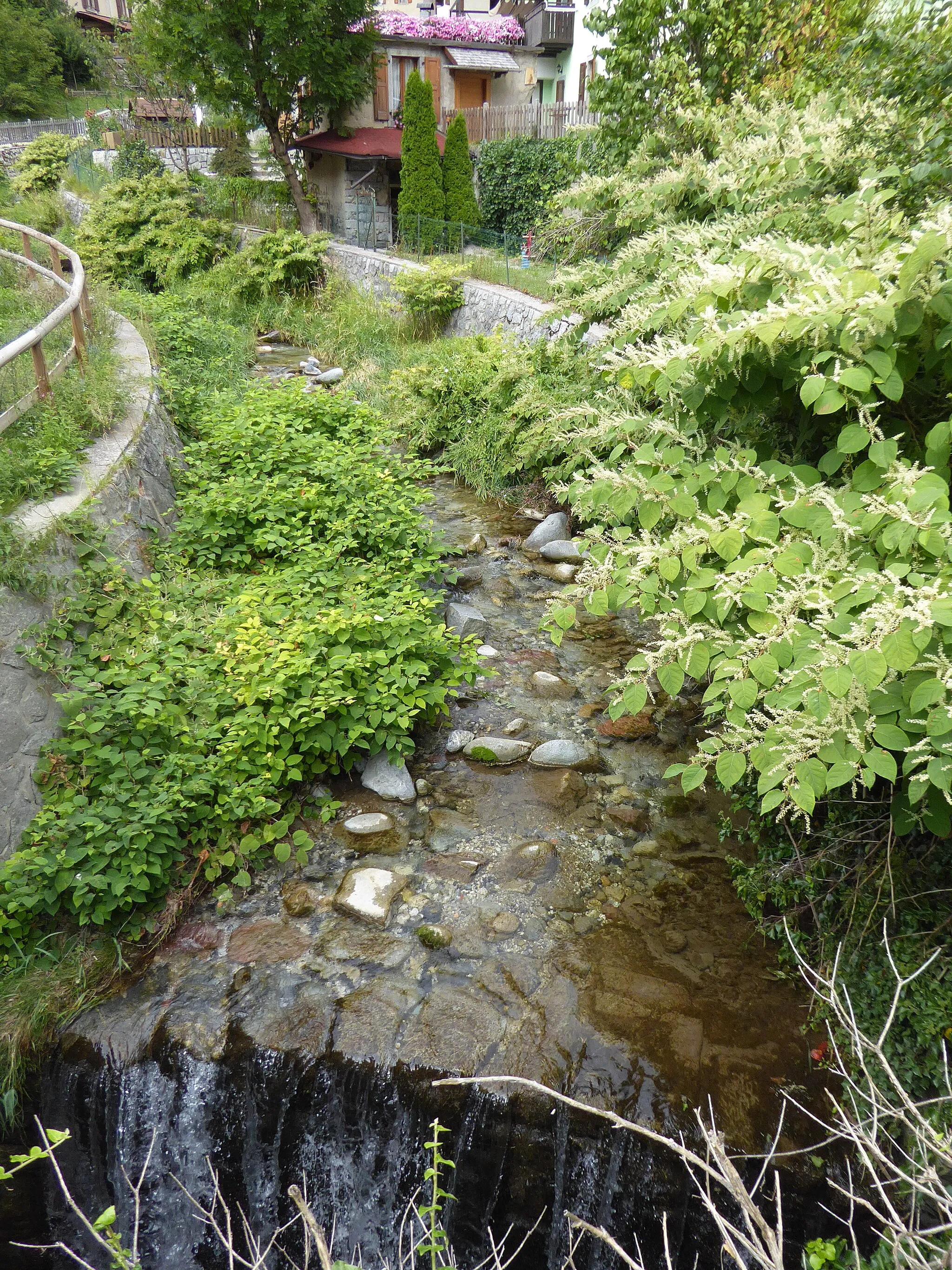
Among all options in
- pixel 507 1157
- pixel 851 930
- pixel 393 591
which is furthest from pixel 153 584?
pixel 851 930

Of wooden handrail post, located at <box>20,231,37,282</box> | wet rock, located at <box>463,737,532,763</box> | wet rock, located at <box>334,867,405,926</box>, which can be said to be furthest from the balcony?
wet rock, located at <box>334,867,405,926</box>

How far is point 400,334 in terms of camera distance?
13.7m

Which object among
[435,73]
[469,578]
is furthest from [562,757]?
[435,73]

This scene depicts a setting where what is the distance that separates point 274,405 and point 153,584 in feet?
10.6

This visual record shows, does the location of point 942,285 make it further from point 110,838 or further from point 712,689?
point 110,838

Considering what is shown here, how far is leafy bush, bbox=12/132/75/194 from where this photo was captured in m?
23.8

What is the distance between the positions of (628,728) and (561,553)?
2.55m

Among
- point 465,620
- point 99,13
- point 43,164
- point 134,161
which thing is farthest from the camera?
point 99,13

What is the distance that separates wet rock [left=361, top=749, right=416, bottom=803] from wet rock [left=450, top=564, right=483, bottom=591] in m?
2.30

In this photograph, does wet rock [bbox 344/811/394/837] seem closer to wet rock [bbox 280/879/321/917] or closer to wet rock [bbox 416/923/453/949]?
wet rock [bbox 280/879/321/917]

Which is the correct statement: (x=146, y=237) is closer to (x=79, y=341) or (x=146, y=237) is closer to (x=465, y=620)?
(x=79, y=341)

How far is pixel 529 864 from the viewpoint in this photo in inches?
176

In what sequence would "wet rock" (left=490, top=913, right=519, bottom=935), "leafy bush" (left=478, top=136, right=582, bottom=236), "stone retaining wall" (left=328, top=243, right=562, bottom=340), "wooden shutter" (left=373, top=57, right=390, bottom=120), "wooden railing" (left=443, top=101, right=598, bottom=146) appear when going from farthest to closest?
1. "wooden shutter" (left=373, top=57, right=390, bottom=120)
2. "wooden railing" (left=443, top=101, right=598, bottom=146)
3. "leafy bush" (left=478, top=136, right=582, bottom=236)
4. "stone retaining wall" (left=328, top=243, right=562, bottom=340)
5. "wet rock" (left=490, top=913, right=519, bottom=935)

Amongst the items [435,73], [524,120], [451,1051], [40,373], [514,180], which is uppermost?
[435,73]
